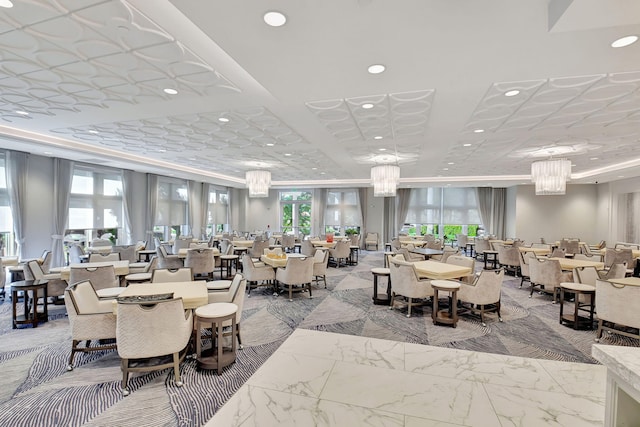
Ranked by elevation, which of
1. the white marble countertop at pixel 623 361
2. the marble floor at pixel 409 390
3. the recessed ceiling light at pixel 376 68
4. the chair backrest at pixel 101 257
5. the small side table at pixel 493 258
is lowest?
the small side table at pixel 493 258

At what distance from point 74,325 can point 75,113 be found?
3.61 metres

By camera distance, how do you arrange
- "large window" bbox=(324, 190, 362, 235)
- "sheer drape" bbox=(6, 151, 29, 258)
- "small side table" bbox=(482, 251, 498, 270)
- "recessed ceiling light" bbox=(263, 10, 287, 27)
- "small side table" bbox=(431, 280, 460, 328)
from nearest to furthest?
"recessed ceiling light" bbox=(263, 10, 287, 27) → "small side table" bbox=(431, 280, 460, 328) → "sheer drape" bbox=(6, 151, 29, 258) → "small side table" bbox=(482, 251, 498, 270) → "large window" bbox=(324, 190, 362, 235)

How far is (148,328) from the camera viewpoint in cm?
284

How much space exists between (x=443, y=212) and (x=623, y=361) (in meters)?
15.3

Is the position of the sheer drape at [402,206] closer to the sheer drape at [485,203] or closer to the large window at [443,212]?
the large window at [443,212]

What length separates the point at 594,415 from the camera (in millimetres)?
1702

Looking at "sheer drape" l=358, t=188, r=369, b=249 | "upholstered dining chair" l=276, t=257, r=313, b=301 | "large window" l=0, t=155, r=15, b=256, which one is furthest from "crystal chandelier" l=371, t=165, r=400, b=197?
"large window" l=0, t=155, r=15, b=256

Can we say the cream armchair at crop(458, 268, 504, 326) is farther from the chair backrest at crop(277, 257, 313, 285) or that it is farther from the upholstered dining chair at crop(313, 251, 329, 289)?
the upholstered dining chair at crop(313, 251, 329, 289)

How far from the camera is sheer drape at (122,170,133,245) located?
10.1 meters

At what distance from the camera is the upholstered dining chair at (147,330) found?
9.18ft

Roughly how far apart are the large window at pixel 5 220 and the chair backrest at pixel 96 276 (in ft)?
14.2

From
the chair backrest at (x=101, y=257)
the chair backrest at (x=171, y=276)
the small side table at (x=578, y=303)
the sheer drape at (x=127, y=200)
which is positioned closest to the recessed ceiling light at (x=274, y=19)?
the chair backrest at (x=171, y=276)

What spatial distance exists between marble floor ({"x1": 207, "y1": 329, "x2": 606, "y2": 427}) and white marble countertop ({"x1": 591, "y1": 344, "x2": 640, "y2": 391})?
28.9 inches

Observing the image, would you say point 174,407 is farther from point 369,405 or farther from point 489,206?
point 489,206
